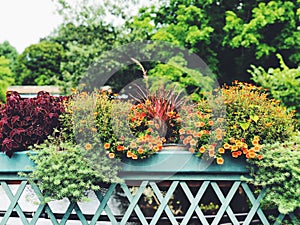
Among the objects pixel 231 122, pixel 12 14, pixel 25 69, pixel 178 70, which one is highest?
pixel 231 122

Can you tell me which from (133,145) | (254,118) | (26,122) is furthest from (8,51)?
(254,118)

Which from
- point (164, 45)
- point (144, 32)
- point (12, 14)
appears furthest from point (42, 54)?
point (164, 45)

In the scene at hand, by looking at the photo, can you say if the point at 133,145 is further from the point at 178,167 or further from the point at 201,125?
the point at 201,125

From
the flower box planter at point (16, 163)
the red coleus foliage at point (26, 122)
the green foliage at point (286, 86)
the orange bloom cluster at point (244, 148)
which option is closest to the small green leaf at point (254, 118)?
the orange bloom cluster at point (244, 148)

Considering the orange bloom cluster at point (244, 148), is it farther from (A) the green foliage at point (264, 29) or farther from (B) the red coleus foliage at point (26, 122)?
(A) the green foliage at point (264, 29)

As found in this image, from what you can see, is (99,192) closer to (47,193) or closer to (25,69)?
(47,193)

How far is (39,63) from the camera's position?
17.3 m

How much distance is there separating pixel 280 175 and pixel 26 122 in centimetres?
158

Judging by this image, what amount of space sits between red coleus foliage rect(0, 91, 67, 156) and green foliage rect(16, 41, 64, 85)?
14.7 metres

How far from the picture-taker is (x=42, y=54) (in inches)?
672

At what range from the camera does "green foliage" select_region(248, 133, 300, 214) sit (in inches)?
92.4

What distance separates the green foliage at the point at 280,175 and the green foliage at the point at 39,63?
50.1 ft

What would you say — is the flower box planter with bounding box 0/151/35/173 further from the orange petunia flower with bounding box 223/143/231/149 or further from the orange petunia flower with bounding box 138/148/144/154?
the orange petunia flower with bounding box 223/143/231/149

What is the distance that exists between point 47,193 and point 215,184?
102cm
